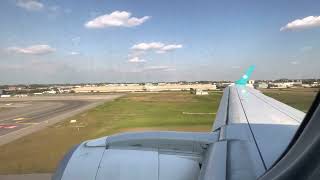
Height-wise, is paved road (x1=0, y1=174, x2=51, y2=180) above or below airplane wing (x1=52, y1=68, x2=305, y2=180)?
below

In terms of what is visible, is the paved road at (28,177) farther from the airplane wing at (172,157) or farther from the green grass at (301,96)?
the airplane wing at (172,157)

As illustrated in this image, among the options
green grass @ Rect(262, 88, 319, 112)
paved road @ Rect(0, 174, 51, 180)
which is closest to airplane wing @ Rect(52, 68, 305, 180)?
green grass @ Rect(262, 88, 319, 112)

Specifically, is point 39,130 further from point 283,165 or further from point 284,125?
point 283,165

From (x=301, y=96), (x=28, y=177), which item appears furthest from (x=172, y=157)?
(x=28, y=177)

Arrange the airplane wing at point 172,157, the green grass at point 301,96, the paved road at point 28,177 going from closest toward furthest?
the green grass at point 301,96 → the airplane wing at point 172,157 → the paved road at point 28,177

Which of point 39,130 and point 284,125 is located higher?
point 284,125

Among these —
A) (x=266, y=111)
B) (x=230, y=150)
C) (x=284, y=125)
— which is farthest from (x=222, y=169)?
(x=266, y=111)

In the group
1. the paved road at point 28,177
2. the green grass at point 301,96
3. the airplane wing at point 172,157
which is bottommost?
the paved road at point 28,177

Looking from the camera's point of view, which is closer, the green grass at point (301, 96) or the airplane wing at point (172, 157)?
the green grass at point (301, 96)

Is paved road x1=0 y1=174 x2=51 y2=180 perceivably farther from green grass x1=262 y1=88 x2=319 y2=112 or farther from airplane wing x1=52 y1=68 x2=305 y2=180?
airplane wing x1=52 y1=68 x2=305 y2=180

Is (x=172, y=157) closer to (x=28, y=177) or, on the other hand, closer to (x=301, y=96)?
(x=301, y=96)

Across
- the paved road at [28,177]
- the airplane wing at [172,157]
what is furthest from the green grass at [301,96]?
the paved road at [28,177]
